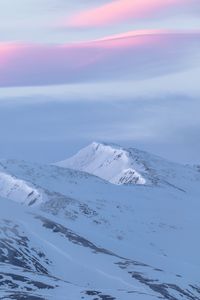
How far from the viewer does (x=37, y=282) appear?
135 m

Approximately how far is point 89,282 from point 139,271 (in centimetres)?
1263

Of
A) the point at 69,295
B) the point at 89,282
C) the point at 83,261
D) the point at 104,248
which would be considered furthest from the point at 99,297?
the point at 104,248

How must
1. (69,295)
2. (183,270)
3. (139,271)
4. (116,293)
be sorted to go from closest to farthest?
(69,295)
(116,293)
(139,271)
(183,270)

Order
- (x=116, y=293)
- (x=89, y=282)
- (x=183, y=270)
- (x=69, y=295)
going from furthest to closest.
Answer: (x=183, y=270) < (x=89, y=282) < (x=116, y=293) < (x=69, y=295)

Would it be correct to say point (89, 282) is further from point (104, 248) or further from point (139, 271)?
point (104, 248)

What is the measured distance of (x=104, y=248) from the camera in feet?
639

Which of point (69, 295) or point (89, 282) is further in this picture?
point (89, 282)

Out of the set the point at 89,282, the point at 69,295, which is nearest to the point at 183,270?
the point at 89,282

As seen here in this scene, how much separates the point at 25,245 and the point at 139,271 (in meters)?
15.2

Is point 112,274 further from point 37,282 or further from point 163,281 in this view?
point 37,282

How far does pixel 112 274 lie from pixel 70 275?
5.75 metres

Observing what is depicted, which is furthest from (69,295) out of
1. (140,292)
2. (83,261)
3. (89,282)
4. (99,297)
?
(83,261)

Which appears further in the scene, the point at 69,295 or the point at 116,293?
the point at 116,293

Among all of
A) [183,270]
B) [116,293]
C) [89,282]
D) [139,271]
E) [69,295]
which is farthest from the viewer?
[183,270]
